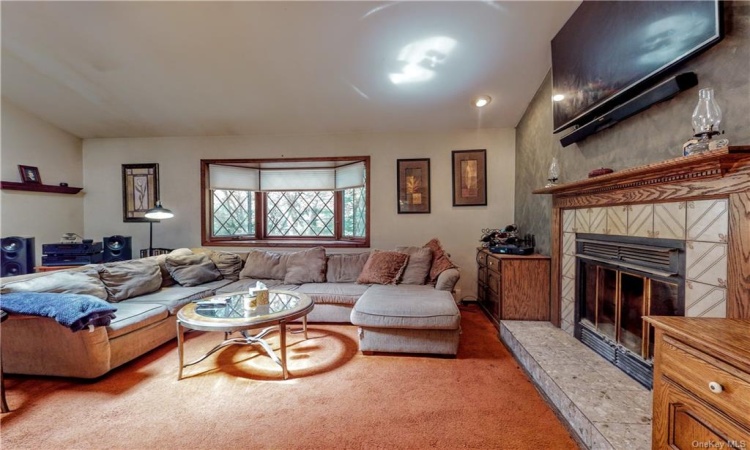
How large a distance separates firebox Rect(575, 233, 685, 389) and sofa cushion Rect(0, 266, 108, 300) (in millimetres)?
3683

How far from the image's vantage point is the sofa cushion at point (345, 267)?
128 inches

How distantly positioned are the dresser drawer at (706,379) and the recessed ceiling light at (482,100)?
2563 mm

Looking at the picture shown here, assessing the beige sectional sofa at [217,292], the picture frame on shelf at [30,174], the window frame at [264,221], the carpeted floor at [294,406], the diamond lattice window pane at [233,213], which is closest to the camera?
the carpeted floor at [294,406]

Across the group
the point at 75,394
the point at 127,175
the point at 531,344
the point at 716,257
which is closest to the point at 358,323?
the point at 531,344

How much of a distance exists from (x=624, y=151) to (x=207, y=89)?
3.49 metres

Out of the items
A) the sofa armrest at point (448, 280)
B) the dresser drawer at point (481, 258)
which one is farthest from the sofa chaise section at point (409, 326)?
the dresser drawer at point (481, 258)

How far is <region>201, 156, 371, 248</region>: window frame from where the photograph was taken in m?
3.66

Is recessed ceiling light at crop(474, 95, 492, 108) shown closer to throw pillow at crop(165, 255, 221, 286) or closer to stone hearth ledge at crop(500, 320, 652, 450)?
stone hearth ledge at crop(500, 320, 652, 450)

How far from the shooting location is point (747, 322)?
967 mm

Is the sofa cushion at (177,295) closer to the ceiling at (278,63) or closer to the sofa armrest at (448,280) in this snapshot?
the ceiling at (278,63)

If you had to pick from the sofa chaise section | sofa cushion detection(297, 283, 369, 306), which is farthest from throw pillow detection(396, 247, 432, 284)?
the sofa chaise section

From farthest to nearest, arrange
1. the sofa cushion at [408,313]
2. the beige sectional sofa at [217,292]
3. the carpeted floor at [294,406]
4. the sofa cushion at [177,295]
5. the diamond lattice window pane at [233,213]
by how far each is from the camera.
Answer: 1. the diamond lattice window pane at [233,213]
2. the sofa cushion at [177,295]
3. the sofa cushion at [408,313]
4. the beige sectional sofa at [217,292]
5. the carpeted floor at [294,406]

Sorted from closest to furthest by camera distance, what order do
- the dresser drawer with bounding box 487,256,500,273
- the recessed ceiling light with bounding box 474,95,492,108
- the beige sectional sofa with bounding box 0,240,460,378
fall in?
the beige sectional sofa with bounding box 0,240,460,378 < the dresser drawer with bounding box 487,256,500,273 < the recessed ceiling light with bounding box 474,95,492,108

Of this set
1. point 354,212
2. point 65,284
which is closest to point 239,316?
point 65,284
